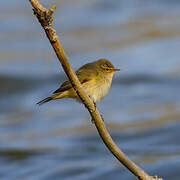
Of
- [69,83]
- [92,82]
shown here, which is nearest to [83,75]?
[92,82]

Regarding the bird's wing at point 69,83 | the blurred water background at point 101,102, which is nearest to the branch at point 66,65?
the bird's wing at point 69,83

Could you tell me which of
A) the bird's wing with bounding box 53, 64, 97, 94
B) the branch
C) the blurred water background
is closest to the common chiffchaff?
the bird's wing with bounding box 53, 64, 97, 94

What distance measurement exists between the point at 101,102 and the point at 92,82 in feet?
32.1

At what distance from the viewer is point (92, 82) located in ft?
22.6

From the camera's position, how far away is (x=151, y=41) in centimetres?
1906

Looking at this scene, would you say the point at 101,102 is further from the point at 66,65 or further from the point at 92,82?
the point at 66,65

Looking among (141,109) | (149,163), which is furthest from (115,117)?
(149,163)

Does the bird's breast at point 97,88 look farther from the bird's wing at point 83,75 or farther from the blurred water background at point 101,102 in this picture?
the blurred water background at point 101,102

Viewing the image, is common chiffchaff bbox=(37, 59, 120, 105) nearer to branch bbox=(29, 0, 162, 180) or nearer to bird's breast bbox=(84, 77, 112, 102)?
bird's breast bbox=(84, 77, 112, 102)

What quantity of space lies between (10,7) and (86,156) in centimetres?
1109

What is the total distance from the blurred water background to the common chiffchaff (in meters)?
4.33

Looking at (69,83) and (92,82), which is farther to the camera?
(92,82)

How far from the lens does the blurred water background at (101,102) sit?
42.1 feet

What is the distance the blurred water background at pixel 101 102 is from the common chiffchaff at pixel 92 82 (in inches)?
170
